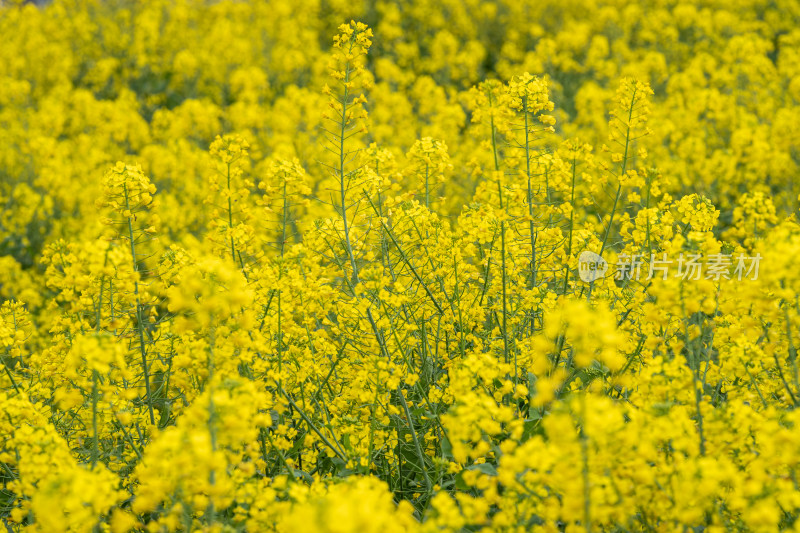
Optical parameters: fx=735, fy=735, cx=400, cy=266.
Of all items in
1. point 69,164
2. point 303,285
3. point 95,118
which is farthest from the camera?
point 95,118

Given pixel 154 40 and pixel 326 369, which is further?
pixel 154 40

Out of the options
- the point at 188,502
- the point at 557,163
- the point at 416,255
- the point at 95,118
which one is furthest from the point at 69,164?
the point at 188,502

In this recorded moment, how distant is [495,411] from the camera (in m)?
2.56

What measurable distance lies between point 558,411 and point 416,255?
218 centimetres

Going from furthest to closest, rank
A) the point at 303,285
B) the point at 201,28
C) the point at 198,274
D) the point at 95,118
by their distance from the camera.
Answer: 1. the point at 201,28
2. the point at 95,118
3. the point at 303,285
4. the point at 198,274

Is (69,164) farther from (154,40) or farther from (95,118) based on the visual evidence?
(154,40)

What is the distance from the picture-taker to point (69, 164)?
29.1 ft

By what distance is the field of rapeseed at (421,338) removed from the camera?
245cm

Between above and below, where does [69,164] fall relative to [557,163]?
below

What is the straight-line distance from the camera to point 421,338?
13.3 ft

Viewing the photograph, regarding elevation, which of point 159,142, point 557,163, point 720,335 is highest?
point 557,163

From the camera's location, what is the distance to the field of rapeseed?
8.04 ft

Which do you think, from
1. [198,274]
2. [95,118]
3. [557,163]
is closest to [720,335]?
[557,163]

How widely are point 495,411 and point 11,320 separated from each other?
10.3 feet
